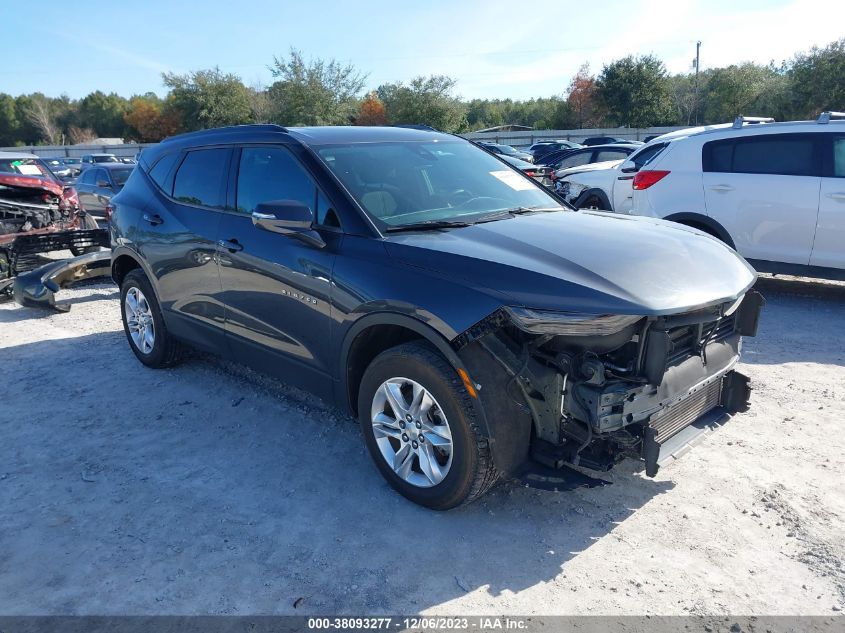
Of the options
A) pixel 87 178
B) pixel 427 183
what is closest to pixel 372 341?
pixel 427 183

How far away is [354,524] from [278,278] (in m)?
1.54

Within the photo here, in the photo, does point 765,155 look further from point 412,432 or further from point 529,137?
point 529,137

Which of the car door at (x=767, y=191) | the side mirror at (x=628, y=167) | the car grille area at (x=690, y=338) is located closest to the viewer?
the car grille area at (x=690, y=338)

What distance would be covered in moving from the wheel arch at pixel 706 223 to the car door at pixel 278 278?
517 centimetres

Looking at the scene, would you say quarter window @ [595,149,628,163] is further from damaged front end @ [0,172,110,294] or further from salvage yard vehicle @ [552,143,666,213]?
damaged front end @ [0,172,110,294]

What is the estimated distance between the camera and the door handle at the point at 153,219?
5.06 metres

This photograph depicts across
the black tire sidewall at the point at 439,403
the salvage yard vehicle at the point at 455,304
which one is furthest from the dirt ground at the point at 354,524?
the salvage yard vehicle at the point at 455,304

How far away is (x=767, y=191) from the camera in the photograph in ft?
23.2

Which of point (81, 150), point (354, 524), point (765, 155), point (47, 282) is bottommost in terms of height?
point (354, 524)

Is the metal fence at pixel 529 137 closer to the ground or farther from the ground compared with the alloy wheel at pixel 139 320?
farther from the ground

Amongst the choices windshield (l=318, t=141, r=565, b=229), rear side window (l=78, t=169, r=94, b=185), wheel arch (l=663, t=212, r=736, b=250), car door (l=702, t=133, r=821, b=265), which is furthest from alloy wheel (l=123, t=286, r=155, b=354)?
rear side window (l=78, t=169, r=94, b=185)

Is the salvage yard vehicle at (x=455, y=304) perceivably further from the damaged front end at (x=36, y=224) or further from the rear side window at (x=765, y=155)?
the damaged front end at (x=36, y=224)

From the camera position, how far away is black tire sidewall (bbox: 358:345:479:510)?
9.86ft

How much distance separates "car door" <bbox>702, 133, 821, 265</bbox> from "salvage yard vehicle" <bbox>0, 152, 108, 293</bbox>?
8.60 meters
